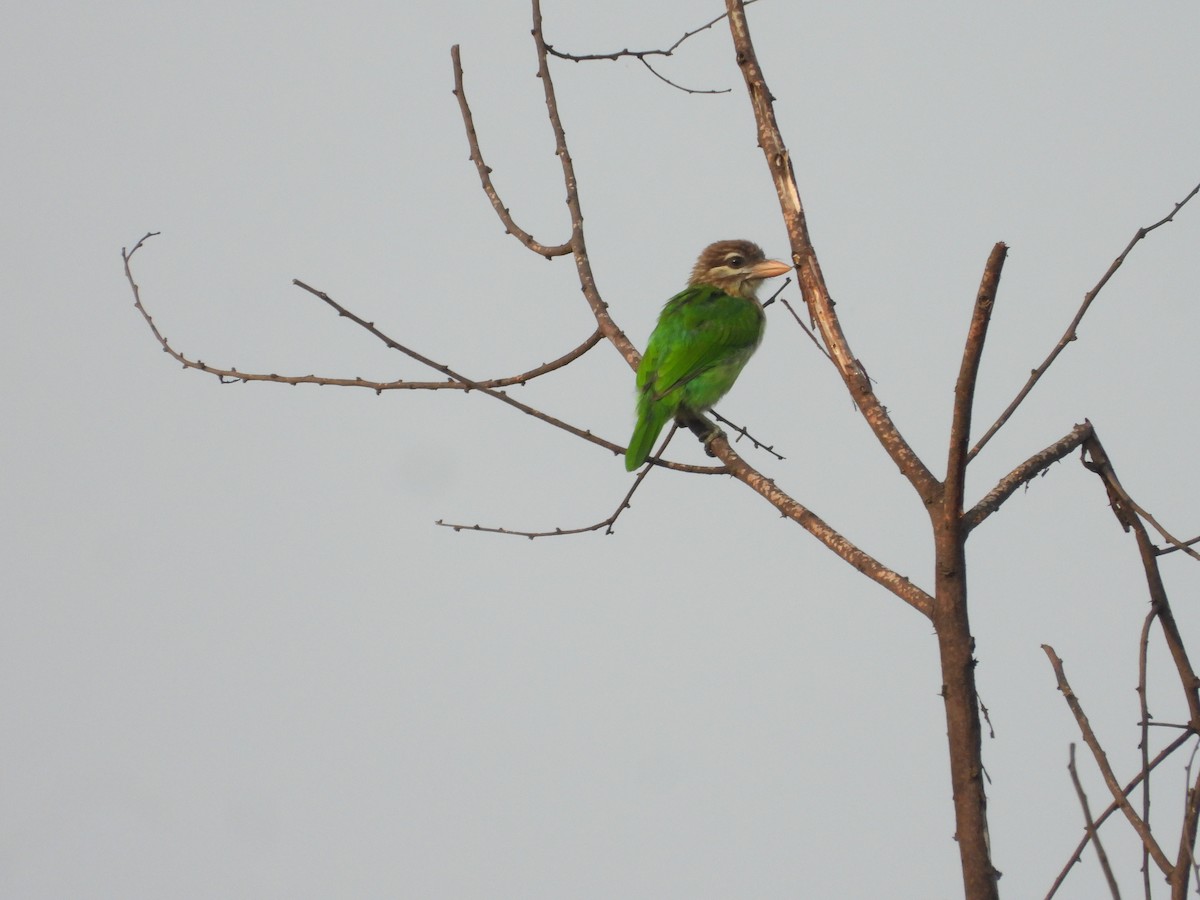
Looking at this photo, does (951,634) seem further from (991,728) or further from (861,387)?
(861,387)

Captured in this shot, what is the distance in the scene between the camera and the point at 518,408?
4121 mm

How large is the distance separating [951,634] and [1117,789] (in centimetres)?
49

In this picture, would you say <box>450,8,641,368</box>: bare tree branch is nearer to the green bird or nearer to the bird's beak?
the green bird

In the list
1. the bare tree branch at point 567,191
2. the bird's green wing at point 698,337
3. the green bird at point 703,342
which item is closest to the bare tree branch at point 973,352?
the bare tree branch at point 567,191

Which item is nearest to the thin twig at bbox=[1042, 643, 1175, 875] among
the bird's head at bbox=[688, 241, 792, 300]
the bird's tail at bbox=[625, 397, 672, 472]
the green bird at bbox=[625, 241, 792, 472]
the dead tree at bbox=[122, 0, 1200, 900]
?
the dead tree at bbox=[122, 0, 1200, 900]

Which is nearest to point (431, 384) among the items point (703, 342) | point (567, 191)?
point (567, 191)

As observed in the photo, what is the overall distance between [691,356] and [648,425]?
483 mm

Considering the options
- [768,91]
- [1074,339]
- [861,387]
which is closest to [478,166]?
[768,91]

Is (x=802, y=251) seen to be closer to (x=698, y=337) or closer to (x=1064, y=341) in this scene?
(x=1064, y=341)

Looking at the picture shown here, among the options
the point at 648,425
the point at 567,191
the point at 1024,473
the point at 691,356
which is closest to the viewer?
the point at 1024,473

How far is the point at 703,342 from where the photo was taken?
24.0 ft

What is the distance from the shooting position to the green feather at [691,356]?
6898mm

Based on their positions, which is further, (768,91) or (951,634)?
(768,91)

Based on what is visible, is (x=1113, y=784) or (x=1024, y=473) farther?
(x=1024, y=473)
